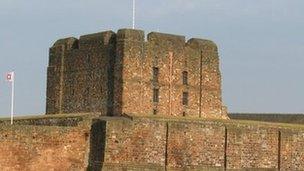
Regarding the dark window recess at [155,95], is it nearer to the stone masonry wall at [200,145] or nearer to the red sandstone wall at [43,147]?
the stone masonry wall at [200,145]

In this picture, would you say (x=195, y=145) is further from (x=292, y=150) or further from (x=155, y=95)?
(x=155, y=95)

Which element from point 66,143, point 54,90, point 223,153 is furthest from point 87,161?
point 54,90

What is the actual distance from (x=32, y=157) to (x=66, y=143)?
1697 mm

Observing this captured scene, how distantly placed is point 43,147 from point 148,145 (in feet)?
16.0

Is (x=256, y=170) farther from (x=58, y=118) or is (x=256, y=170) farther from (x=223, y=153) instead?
(x=58, y=118)

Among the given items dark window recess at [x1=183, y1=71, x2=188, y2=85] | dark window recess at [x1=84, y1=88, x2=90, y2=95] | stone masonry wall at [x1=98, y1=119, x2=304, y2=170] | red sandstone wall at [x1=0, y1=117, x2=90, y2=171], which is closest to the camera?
red sandstone wall at [x1=0, y1=117, x2=90, y2=171]

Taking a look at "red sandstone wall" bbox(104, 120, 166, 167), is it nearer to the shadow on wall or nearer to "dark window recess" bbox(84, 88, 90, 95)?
the shadow on wall

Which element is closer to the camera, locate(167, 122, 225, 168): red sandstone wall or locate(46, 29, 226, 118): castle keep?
locate(167, 122, 225, 168): red sandstone wall

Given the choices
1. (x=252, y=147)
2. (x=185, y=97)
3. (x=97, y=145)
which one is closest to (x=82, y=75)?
(x=185, y=97)

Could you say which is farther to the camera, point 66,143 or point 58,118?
point 58,118

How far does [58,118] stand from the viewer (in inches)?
1478

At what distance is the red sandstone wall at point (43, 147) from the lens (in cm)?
3259

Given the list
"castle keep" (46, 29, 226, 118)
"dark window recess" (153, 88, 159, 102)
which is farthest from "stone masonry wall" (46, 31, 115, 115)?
"dark window recess" (153, 88, 159, 102)

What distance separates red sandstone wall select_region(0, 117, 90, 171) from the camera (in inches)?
1283
